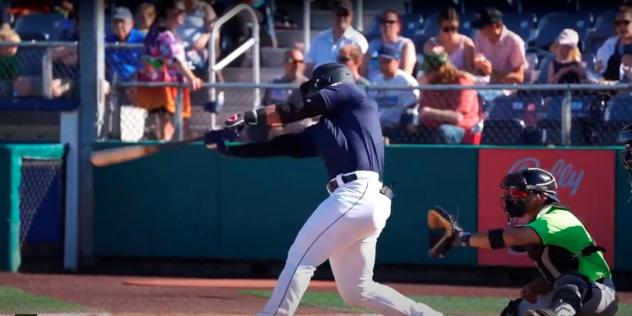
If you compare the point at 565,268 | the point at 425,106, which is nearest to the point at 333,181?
the point at 565,268

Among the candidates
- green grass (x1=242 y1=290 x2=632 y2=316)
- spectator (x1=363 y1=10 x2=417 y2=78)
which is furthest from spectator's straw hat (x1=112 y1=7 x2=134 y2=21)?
green grass (x1=242 y1=290 x2=632 y2=316)

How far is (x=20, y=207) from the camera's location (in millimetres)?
11531

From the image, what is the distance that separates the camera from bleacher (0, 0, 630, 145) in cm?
1060

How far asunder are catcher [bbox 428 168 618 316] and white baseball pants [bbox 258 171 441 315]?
0.46 m

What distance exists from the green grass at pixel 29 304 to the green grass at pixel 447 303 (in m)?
1.68

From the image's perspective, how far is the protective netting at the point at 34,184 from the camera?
11.6 m

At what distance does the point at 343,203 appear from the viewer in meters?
6.60

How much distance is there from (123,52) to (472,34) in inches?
152

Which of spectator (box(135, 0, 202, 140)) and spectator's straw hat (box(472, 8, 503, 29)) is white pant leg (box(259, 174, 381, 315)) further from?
spectator's straw hat (box(472, 8, 503, 29))

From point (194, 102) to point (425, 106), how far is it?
2.26 meters

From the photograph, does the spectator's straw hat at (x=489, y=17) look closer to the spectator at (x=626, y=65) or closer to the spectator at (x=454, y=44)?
the spectator at (x=454, y=44)

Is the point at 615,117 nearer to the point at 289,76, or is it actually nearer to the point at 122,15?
the point at 289,76

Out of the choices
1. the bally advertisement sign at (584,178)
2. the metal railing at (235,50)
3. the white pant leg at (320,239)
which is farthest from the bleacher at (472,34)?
the white pant leg at (320,239)

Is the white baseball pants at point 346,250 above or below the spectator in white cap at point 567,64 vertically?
below
